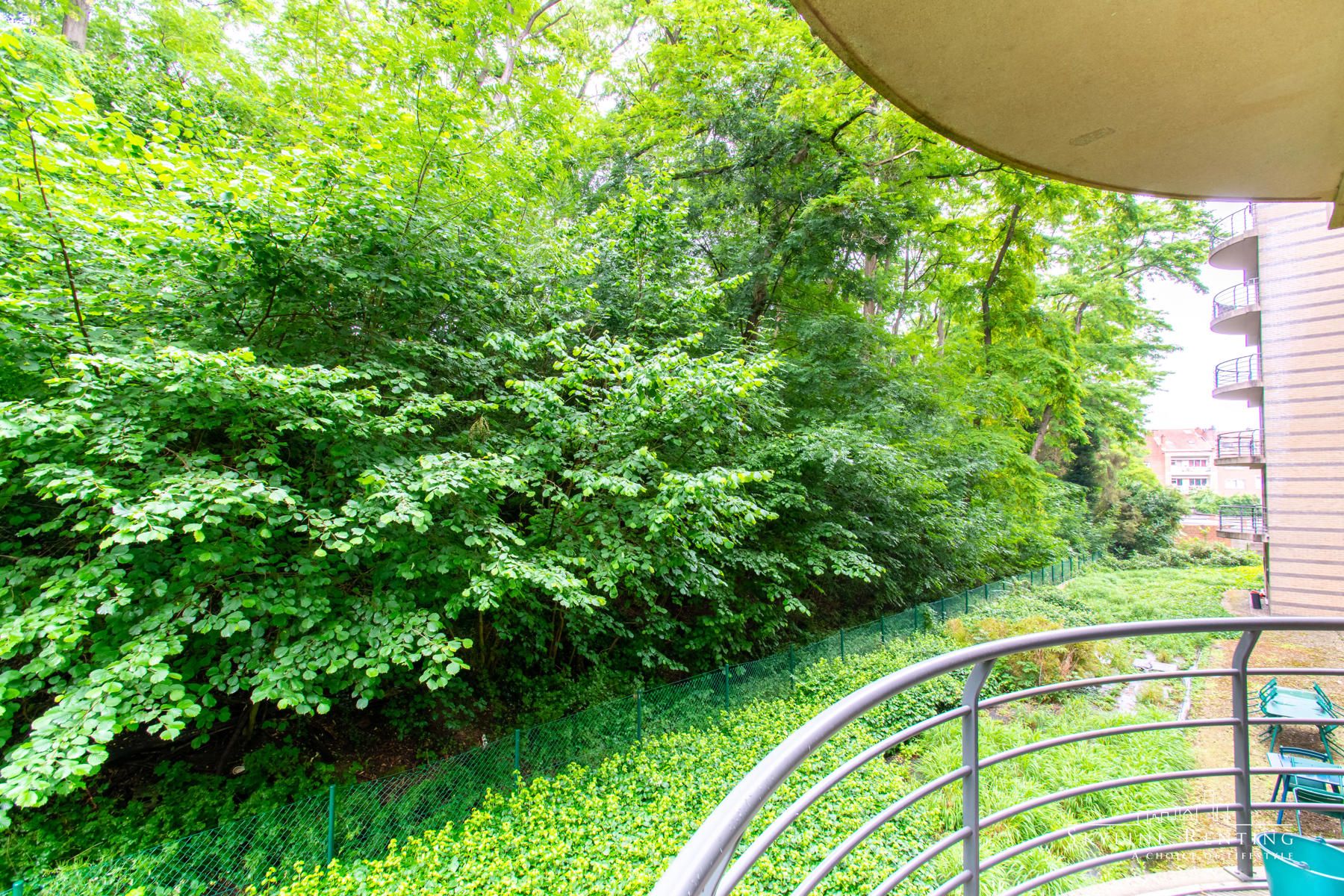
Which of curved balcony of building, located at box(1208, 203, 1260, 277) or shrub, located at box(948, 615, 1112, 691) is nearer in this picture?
shrub, located at box(948, 615, 1112, 691)

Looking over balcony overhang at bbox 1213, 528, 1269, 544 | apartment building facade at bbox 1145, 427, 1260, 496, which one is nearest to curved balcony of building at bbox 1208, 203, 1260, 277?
balcony overhang at bbox 1213, 528, 1269, 544

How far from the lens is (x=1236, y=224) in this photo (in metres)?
9.87

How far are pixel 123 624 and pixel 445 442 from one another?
260 centimetres

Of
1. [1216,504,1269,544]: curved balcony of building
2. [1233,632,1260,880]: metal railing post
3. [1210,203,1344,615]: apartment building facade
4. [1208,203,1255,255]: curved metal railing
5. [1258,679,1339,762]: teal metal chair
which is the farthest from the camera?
[1216,504,1269,544]: curved balcony of building

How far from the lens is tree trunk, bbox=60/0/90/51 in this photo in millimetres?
7098

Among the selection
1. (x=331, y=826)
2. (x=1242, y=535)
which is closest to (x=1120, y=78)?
(x=331, y=826)

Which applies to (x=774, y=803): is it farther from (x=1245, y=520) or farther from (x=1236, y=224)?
(x=1245, y=520)

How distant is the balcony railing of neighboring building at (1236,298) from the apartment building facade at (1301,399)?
230 mm

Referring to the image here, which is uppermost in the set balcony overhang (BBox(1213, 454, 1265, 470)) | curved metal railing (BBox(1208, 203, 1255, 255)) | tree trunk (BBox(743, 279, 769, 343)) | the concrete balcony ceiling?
curved metal railing (BBox(1208, 203, 1255, 255))

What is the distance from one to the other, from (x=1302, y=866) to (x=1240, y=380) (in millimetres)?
12545

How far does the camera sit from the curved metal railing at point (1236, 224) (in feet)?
31.3

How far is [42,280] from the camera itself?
158 inches

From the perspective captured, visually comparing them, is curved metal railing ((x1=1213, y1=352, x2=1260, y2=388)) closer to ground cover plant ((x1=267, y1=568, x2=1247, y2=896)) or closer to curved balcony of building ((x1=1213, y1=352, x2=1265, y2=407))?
curved balcony of building ((x1=1213, y1=352, x2=1265, y2=407))

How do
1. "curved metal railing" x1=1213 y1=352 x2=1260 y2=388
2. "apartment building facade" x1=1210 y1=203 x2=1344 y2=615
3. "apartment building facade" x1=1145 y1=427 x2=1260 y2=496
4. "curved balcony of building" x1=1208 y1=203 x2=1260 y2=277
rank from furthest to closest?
1. "apartment building facade" x1=1145 y1=427 x2=1260 y2=496
2. "curved metal railing" x1=1213 y1=352 x2=1260 y2=388
3. "curved balcony of building" x1=1208 y1=203 x2=1260 y2=277
4. "apartment building facade" x1=1210 y1=203 x2=1344 y2=615
